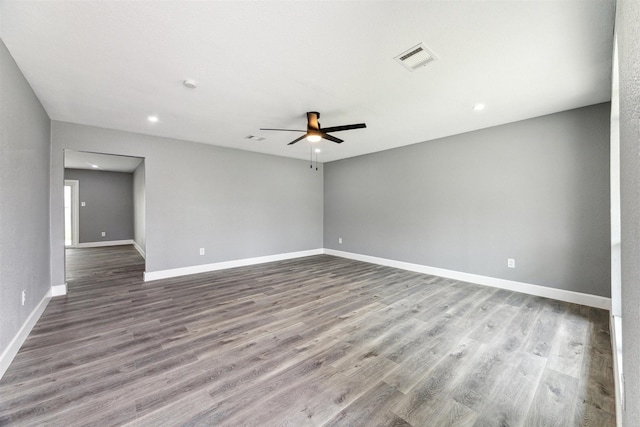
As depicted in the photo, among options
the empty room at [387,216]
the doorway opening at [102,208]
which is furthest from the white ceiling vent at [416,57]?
the doorway opening at [102,208]

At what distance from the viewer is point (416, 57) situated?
2127 millimetres

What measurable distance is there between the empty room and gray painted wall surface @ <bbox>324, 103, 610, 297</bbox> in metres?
0.03

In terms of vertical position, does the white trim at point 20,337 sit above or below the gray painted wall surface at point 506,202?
below

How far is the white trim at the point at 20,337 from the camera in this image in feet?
6.28

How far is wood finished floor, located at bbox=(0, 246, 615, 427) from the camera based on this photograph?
1.54 meters

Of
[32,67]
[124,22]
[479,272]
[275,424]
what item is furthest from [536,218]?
[32,67]

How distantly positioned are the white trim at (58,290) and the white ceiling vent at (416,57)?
5.18 meters

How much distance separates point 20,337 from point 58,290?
172 centimetres

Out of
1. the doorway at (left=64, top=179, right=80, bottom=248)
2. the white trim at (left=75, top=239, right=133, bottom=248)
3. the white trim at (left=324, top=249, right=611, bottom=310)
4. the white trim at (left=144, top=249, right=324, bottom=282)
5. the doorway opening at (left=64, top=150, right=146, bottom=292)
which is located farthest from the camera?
the white trim at (left=75, top=239, right=133, bottom=248)

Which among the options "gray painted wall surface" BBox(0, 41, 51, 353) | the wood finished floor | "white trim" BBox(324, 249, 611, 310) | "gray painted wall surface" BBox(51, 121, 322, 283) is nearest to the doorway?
"gray painted wall surface" BBox(51, 121, 322, 283)

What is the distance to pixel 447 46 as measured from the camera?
1982 millimetres

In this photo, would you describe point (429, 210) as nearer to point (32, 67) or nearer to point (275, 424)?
point (275, 424)

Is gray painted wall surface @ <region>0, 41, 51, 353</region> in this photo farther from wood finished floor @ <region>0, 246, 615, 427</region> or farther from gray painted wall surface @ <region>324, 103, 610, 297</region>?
gray painted wall surface @ <region>324, 103, 610, 297</region>

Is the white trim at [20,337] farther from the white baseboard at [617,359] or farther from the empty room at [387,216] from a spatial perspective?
the white baseboard at [617,359]
